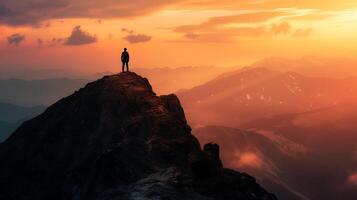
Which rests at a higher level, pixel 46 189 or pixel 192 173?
pixel 192 173

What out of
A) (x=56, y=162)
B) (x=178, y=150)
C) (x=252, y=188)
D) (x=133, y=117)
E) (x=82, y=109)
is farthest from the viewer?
(x=82, y=109)

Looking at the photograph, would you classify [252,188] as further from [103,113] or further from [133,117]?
[103,113]

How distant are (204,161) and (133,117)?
62.3 feet

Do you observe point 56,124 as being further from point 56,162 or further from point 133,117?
point 133,117

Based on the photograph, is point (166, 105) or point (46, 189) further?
point (166, 105)

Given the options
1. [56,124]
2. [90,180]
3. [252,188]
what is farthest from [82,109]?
[252,188]

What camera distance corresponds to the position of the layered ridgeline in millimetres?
52562

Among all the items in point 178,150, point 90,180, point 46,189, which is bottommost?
point 46,189

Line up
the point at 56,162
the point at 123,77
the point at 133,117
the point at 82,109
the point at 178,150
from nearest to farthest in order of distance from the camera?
1. the point at 178,150
2. the point at 133,117
3. the point at 56,162
4. the point at 82,109
5. the point at 123,77

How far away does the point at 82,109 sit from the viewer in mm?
81812

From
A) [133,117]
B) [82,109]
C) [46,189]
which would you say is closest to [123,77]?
[82,109]

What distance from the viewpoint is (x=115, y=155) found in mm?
57312

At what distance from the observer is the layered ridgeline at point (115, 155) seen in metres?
52.6

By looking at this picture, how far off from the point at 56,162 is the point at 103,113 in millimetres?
10093
